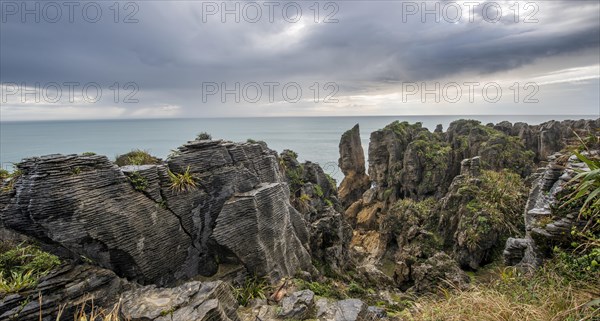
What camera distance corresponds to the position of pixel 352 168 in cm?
4544

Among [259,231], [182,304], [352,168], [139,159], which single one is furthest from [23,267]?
[352,168]

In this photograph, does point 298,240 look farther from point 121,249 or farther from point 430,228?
point 430,228

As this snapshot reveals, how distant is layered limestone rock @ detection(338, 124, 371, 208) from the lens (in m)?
44.4

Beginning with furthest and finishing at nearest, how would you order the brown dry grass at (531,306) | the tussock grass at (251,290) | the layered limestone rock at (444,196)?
1. the layered limestone rock at (444,196)
2. the tussock grass at (251,290)
3. the brown dry grass at (531,306)

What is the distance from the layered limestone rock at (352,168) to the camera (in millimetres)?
44438

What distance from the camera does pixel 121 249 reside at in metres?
9.25

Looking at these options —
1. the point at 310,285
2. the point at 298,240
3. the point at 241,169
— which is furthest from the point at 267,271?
the point at 241,169

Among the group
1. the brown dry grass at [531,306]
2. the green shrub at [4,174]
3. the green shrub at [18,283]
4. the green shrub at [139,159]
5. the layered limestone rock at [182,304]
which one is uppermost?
the green shrub at [139,159]

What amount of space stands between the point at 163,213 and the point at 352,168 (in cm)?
3731

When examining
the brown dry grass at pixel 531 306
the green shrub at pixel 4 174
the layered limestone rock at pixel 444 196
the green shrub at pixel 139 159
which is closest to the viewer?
the brown dry grass at pixel 531 306

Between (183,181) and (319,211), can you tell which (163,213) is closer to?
(183,181)

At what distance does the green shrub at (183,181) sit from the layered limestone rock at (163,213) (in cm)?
5

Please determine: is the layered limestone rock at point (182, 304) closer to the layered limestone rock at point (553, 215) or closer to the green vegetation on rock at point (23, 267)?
the green vegetation on rock at point (23, 267)

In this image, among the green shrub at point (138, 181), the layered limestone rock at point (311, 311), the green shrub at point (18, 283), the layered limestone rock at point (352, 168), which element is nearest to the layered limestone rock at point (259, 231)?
the layered limestone rock at point (311, 311)
